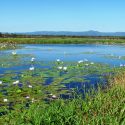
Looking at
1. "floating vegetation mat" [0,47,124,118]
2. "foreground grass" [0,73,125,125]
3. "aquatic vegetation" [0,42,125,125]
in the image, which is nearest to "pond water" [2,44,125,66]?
"floating vegetation mat" [0,47,124,118]

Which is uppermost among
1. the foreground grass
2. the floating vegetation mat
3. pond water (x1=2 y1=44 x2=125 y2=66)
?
the foreground grass

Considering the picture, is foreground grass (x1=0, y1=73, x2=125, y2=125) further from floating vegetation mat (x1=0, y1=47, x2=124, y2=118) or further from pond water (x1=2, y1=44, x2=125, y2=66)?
pond water (x1=2, y1=44, x2=125, y2=66)

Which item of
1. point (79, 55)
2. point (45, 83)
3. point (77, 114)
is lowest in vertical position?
point (79, 55)

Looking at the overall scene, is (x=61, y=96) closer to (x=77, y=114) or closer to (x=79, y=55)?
(x=77, y=114)

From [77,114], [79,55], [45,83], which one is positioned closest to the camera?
[77,114]

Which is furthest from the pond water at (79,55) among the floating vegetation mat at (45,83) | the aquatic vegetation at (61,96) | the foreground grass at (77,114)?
the foreground grass at (77,114)

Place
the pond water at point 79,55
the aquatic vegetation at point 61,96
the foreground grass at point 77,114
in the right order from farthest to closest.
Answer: the pond water at point 79,55 < the aquatic vegetation at point 61,96 < the foreground grass at point 77,114

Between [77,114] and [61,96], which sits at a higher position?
[77,114]

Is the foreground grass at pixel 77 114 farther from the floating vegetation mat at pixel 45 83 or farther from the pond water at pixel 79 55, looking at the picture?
the pond water at pixel 79 55

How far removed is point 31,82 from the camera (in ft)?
51.5

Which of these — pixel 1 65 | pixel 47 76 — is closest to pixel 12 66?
pixel 1 65

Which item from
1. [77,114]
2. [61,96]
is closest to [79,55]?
[61,96]

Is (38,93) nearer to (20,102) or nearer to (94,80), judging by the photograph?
(20,102)

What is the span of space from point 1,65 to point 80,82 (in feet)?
24.3
